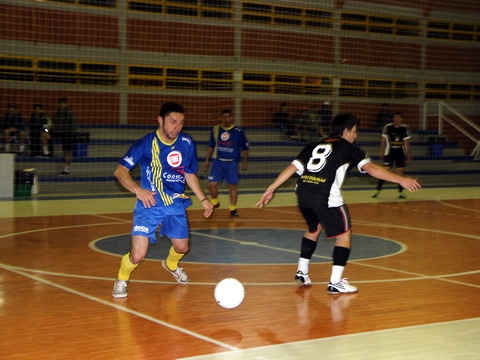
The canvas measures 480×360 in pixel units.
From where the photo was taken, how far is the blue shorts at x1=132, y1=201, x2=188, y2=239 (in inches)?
287

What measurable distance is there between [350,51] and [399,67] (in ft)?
9.03

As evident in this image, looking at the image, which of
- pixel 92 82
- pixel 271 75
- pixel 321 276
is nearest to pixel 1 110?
pixel 92 82

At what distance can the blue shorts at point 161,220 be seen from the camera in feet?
23.9

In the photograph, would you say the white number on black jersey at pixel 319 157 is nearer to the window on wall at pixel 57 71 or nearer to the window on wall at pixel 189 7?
the window on wall at pixel 57 71

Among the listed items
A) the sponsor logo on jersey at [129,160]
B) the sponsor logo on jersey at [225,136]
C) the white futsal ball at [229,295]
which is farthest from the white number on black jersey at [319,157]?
the sponsor logo on jersey at [225,136]

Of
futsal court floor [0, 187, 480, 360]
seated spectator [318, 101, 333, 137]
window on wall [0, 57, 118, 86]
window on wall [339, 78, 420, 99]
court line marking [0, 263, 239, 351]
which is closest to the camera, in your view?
futsal court floor [0, 187, 480, 360]

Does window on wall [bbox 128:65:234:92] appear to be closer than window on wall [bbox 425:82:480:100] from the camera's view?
Yes

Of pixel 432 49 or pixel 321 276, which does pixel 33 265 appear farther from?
pixel 432 49

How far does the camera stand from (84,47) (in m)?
25.3

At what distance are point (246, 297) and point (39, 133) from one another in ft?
54.2

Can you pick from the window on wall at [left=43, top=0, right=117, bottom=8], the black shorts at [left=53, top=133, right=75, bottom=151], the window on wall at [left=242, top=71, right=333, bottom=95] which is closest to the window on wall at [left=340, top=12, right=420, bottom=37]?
the window on wall at [left=242, top=71, right=333, bottom=95]

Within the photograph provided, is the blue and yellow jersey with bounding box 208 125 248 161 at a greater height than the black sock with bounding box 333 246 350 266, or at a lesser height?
greater

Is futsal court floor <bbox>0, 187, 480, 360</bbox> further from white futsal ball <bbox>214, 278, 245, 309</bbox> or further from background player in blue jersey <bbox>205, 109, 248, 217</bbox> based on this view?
background player in blue jersey <bbox>205, 109, 248, 217</bbox>

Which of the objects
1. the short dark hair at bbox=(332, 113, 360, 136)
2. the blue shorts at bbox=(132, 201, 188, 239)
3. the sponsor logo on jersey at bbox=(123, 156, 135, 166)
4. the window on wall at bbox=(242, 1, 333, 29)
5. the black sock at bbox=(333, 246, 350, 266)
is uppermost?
the window on wall at bbox=(242, 1, 333, 29)
